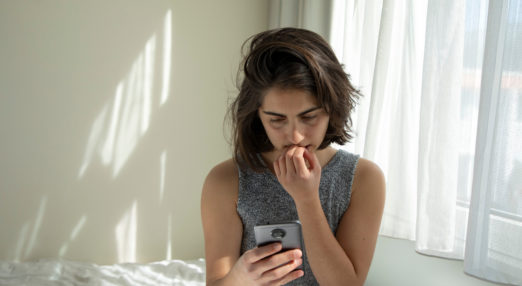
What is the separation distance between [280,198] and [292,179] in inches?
9.9

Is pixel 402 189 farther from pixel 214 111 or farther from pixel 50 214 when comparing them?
pixel 50 214

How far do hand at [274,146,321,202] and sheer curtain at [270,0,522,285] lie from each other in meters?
0.54

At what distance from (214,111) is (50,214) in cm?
108

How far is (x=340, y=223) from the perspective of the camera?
1330 millimetres

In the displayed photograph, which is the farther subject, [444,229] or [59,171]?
[59,171]

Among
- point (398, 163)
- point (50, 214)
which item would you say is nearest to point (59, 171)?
point (50, 214)

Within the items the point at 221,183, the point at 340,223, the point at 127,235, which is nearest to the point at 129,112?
the point at 127,235

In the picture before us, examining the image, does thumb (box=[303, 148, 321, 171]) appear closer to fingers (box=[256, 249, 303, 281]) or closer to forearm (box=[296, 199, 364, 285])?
forearm (box=[296, 199, 364, 285])

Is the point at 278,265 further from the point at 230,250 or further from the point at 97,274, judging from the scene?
the point at 97,274

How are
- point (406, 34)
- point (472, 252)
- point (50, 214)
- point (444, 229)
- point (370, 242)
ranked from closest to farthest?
point (370, 242), point (472, 252), point (444, 229), point (406, 34), point (50, 214)

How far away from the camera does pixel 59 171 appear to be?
2611 millimetres

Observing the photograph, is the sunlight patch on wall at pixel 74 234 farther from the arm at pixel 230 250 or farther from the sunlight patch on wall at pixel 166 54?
the arm at pixel 230 250

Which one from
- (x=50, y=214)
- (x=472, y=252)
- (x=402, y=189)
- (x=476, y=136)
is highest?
(x=476, y=136)

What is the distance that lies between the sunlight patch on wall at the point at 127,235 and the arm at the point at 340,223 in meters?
1.76
